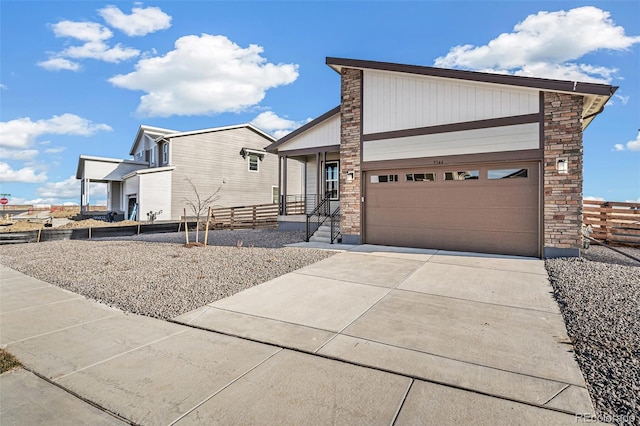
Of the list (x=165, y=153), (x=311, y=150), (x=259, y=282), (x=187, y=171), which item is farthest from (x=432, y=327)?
(x=165, y=153)

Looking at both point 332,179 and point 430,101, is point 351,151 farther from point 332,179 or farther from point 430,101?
point 332,179

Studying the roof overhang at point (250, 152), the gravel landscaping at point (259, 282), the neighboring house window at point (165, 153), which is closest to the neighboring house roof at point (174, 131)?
the neighboring house window at point (165, 153)

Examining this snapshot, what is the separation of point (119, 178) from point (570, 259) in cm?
2761

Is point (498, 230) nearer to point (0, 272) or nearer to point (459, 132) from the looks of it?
point (459, 132)

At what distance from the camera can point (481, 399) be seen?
7.52ft

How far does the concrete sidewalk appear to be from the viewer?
2197mm

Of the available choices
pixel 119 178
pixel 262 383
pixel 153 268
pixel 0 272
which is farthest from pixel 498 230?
pixel 119 178

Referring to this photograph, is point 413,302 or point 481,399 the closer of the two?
point 481,399

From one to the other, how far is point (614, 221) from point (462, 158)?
5.94m

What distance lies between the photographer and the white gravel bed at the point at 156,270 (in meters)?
4.73

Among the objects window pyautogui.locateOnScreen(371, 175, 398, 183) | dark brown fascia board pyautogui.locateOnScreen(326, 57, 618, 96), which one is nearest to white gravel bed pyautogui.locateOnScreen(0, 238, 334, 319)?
window pyautogui.locateOnScreen(371, 175, 398, 183)

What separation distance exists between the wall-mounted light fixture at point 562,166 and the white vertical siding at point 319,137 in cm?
749

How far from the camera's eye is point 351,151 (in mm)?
10078

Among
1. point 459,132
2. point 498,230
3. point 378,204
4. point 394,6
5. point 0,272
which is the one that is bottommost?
point 0,272
